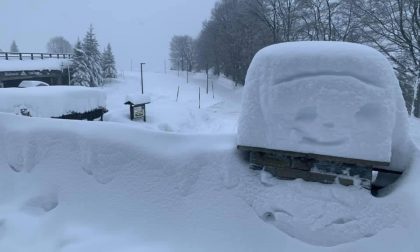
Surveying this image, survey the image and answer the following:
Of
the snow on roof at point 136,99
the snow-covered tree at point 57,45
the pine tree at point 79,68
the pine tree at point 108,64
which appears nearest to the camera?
the snow on roof at point 136,99

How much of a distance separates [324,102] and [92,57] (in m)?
41.5

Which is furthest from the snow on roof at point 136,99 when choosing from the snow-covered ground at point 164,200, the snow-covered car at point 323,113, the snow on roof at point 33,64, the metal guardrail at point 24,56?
the snow-covered car at point 323,113

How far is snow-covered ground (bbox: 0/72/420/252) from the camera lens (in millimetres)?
3260

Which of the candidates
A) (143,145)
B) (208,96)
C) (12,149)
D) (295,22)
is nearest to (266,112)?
(143,145)

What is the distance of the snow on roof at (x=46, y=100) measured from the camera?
15.1m

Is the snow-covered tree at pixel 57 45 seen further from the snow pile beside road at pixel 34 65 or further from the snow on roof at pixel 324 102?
the snow on roof at pixel 324 102

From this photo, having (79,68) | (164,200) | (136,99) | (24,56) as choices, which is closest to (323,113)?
(164,200)

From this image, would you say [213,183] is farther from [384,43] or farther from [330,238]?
[384,43]

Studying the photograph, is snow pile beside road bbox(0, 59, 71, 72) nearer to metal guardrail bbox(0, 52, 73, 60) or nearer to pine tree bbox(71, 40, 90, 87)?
metal guardrail bbox(0, 52, 73, 60)

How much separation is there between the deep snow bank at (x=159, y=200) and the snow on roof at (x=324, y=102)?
1.39ft

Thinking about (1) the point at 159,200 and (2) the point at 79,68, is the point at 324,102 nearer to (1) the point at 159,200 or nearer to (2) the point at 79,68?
(1) the point at 159,200

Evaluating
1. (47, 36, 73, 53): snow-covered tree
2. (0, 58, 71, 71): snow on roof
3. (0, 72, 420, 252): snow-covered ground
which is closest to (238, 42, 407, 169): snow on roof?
(0, 72, 420, 252): snow-covered ground

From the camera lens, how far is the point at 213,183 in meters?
3.83

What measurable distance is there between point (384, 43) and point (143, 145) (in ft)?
78.5
